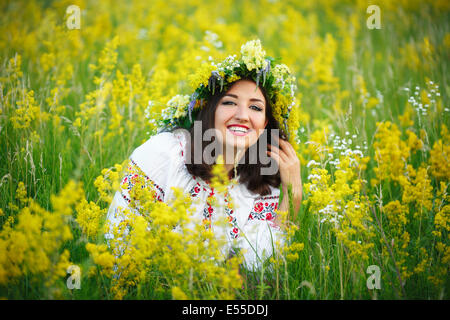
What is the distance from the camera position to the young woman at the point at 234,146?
8.57ft

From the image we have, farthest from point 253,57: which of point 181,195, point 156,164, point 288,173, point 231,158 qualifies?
point 181,195

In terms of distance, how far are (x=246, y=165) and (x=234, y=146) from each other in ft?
1.27

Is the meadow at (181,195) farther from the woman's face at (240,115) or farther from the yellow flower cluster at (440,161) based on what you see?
the woman's face at (240,115)

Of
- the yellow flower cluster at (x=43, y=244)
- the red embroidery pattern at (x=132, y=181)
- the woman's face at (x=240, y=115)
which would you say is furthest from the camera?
the woman's face at (x=240, y=115)

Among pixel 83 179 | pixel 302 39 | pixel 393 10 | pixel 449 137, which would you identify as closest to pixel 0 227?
pixel 83 179

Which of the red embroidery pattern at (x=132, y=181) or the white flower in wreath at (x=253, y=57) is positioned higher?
the white flower in wreath at (x=253, y=57)

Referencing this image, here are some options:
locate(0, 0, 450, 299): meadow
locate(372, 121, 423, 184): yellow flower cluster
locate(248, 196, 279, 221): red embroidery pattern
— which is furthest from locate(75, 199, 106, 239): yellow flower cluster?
locate(372, 121, 423, 184): yellow flower cluster

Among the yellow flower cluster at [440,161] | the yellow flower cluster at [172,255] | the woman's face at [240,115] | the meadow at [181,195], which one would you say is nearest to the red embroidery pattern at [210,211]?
the meadow at [181,195]

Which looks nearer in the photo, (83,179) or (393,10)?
(83,179)

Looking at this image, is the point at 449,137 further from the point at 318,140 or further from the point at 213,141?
the point at 213,141

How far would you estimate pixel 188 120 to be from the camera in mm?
2875

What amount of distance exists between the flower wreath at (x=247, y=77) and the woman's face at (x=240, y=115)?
0.26 ft

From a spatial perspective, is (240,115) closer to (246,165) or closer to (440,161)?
(246,165)
